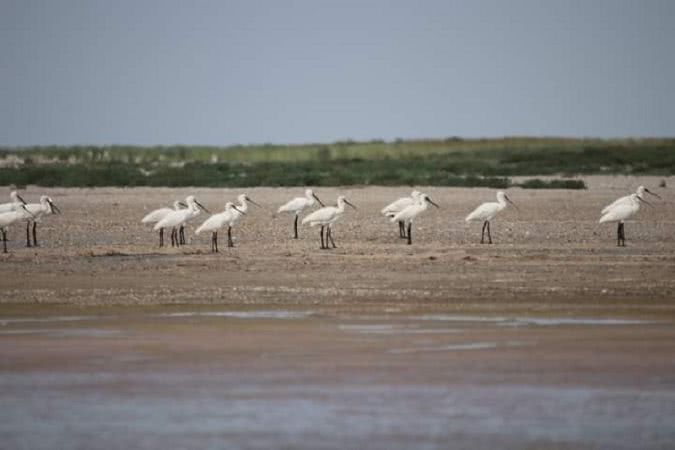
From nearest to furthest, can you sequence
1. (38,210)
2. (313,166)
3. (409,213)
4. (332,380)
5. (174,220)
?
(332,380) → (174,220) → (409,213) → (38,210) → (313,166)

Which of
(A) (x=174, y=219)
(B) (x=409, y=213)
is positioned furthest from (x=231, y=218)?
(B) (x=409, y=213)

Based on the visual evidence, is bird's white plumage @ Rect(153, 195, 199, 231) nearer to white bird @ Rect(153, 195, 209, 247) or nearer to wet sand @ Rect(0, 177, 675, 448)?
white bird @ Rect(153, 195, 209, 247)

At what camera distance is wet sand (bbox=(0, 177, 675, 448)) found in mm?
9867

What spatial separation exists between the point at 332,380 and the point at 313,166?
4548 cm

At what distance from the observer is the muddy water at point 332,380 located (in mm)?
9641

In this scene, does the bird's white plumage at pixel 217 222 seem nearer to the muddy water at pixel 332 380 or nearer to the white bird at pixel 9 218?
the white bird at pixel 9 218

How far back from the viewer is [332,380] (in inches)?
453

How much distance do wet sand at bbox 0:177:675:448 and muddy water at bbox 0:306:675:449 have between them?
0.03 metres

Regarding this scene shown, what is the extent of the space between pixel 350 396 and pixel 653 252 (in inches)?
468

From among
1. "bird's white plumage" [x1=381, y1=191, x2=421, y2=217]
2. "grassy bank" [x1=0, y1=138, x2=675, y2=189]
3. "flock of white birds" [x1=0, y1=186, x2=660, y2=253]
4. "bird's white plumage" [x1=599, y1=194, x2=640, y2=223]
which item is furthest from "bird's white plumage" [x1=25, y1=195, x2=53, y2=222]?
"grassy bank" [x1=0, y1=138, x2=675, y2=189]

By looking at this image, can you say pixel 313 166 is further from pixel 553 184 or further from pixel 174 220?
pixel 174 220

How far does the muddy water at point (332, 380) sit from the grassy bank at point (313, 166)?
1079 inches

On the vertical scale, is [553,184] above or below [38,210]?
below

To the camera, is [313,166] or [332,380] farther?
[313,166]
